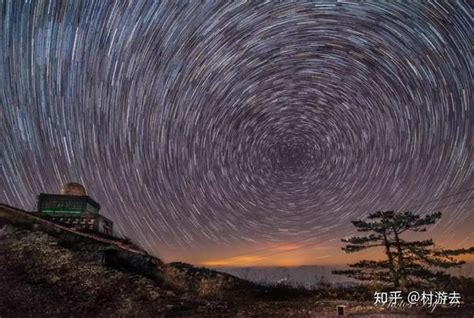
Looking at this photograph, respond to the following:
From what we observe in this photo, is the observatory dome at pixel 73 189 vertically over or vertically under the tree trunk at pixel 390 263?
over

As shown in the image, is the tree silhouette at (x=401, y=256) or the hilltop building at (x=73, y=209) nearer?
the tree silhouette at (x=401, y=256)

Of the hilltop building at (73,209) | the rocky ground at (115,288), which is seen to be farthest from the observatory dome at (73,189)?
the rocky ground at (115,288)

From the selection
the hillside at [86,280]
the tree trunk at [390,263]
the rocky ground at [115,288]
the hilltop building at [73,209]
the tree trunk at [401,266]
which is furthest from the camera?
the hilltop building at [73,209]

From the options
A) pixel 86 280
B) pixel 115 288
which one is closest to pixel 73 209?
pixel 86 280

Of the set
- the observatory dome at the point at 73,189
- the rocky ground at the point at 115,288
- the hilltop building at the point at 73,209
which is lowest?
the rocky ground at the point at 115,288

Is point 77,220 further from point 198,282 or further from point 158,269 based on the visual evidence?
point 198,282

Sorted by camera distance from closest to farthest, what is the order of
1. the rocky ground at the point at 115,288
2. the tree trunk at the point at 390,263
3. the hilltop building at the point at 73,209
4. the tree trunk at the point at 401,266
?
the rocky ground at the point at 115,288 < the tree trunk at the point at 401,266 < the tree trunk at the point at 390,263 < the hilltop building at the point at 73,209

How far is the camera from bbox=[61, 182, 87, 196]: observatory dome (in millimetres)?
50778

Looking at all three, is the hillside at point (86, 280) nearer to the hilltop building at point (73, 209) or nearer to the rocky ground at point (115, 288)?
the rocky ground at point (115, 288)

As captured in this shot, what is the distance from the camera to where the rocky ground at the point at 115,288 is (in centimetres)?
1497

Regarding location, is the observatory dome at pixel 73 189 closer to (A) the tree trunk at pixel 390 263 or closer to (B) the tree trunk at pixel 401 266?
(A) the tree trunk at pixel 390 263

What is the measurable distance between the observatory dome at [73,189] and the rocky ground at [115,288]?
26995 mm

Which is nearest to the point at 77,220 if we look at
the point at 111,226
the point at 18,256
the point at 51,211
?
the point at 51,211

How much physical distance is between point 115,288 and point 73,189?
3896 cm
